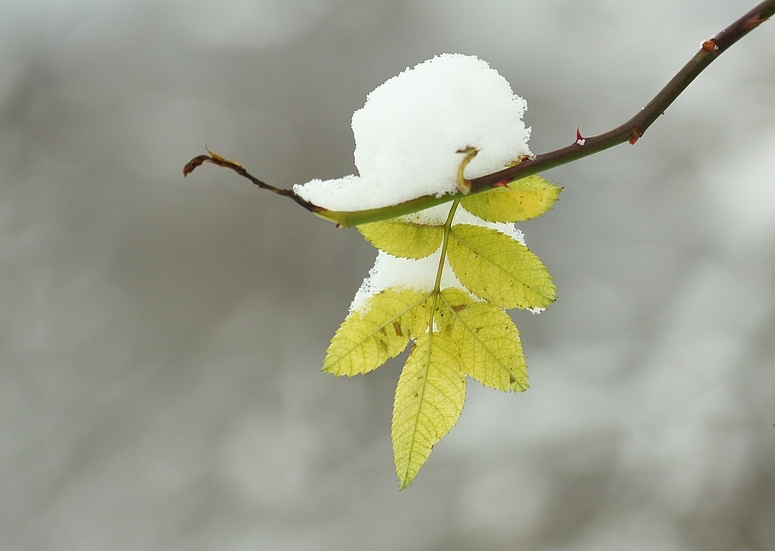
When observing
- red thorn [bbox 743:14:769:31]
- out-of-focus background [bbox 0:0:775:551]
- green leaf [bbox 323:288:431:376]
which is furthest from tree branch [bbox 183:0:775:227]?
out-of-focus background [bbox 0:0:775:551]

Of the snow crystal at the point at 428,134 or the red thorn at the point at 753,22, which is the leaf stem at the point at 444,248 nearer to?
the snow crystal at the point at 428,134

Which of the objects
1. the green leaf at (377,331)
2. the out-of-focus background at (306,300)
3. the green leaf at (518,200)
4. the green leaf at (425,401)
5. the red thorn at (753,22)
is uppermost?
the out-of-focus background at (306,300)

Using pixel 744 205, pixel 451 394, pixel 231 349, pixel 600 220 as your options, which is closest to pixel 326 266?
pixel 231 349

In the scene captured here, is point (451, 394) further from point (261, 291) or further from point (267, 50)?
point (267, 50)

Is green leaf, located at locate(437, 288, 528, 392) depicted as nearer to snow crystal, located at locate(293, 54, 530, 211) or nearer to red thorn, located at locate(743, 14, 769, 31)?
snow crystal, located at locate(293, 54, 530, 211)

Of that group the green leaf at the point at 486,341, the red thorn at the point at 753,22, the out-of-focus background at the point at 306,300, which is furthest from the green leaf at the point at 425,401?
the out-of-focus background at the point at 306,300
